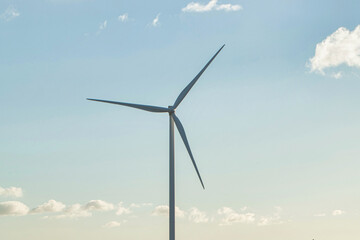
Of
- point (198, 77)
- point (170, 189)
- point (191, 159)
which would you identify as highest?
point (198, 77)

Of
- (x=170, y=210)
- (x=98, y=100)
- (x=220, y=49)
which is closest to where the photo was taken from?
(x=170, y=210)

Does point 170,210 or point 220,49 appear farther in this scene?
point 220,49

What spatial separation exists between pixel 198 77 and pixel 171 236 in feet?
68.7

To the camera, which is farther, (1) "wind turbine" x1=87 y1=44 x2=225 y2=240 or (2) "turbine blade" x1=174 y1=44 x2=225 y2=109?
(2) "turbine blade" x1=174 y1=44 x2=225 y2=109

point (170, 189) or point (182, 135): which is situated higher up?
point (182, 135)

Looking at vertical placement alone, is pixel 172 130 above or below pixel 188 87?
below

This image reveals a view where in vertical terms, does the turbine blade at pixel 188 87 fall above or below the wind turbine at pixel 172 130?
above

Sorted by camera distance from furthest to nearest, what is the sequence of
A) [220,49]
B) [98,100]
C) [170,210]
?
[220,49] → [98,100] → [170,210]

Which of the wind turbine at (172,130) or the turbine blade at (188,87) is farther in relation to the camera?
the turbine blade at (188,87)

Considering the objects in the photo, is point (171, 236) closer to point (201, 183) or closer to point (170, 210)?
point (170, 210)

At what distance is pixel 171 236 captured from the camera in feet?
200

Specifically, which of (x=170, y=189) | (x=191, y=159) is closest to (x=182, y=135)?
(x=191, y=159)

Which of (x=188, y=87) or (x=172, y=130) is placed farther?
(x=188, y=87)

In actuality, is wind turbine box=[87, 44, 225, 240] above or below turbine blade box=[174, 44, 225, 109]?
below
